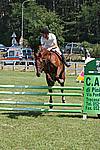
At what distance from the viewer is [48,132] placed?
33.2 ft

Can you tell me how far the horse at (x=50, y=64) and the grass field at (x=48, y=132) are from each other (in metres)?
1.25

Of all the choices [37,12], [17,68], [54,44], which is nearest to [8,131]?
[54,44]

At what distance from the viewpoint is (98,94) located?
11.8 meters

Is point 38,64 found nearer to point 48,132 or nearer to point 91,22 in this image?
point 48,132

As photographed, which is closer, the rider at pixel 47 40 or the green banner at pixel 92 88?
the green banner at pixel 92 88

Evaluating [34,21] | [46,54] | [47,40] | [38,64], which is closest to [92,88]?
[38,64]

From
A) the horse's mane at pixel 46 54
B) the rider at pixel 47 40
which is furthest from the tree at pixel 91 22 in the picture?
the horse's mane at pixel 46 54

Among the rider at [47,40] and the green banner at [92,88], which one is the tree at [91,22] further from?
the green banner at [92,88]

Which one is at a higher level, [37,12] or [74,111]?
[74,111]

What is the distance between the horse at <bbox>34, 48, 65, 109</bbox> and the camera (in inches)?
486

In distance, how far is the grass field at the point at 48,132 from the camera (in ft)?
28.9

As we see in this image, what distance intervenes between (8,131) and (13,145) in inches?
57.7

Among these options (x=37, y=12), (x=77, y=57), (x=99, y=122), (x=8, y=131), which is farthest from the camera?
(x=37, y=12)

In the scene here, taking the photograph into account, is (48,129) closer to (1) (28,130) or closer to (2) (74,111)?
(1) (28,130)
